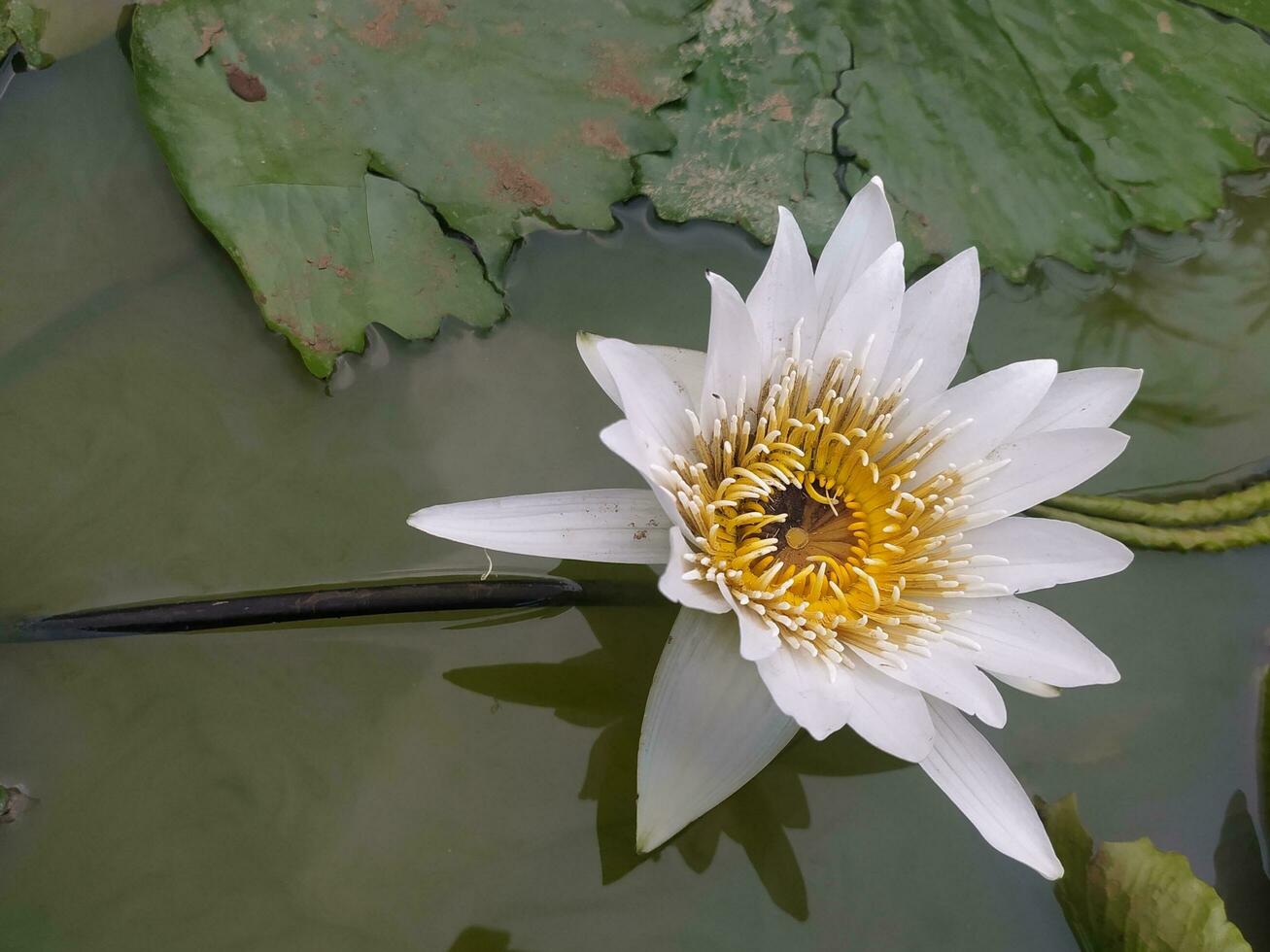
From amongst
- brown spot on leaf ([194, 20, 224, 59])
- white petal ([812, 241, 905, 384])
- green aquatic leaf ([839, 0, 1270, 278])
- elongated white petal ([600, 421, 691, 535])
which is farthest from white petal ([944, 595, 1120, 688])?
brown spot on leaf ([194, 20, 224, 59])

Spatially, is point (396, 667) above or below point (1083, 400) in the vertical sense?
below

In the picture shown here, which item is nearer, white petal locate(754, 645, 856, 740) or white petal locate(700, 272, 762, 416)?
white petal locate(754, 645, 856, 740)

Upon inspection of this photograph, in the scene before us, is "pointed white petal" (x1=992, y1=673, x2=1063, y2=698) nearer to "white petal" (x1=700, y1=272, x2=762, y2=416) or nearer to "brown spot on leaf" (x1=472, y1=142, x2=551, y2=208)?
"white petal" (x1=700, y1=272, x2=762, y2=416)

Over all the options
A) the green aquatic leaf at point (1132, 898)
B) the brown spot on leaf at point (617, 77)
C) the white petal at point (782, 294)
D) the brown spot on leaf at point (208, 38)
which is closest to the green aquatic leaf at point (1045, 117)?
the brown spot on leaf at point (617, 77)

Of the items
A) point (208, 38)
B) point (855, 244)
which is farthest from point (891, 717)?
point (208, 38)

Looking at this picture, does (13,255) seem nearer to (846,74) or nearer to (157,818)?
(157,818)

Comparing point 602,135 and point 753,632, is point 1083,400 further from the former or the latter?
point 602,135
